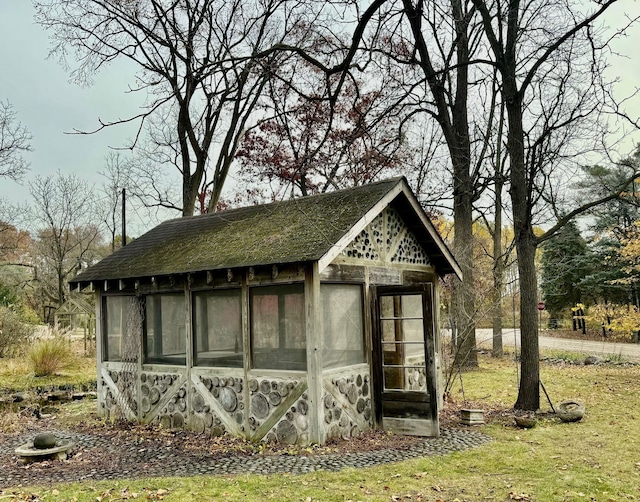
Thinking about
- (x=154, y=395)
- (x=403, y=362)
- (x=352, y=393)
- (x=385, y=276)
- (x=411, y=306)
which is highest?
(x=385, y=276)

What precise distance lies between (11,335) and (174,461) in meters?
14.0

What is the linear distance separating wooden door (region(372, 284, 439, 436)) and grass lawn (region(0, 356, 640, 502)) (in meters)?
1.07

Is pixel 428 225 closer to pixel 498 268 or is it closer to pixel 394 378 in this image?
pixel 394 378

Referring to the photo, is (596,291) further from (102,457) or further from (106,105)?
(102,457)

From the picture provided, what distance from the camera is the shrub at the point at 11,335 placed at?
18.5 meters

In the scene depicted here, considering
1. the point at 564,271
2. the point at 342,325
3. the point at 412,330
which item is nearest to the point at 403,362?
the point at 412,330

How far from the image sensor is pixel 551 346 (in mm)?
23453

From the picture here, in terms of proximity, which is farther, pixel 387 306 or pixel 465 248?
pixel 465 248

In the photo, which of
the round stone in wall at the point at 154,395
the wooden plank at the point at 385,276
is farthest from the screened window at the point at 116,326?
the wooden plank at the point at 385,276

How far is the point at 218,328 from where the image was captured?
8.85m

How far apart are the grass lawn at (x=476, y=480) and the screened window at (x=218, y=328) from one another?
2457 millimetres

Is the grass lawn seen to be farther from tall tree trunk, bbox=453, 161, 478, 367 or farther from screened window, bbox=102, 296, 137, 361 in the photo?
tall tree trunk, bbox=453, 161, 478, 367

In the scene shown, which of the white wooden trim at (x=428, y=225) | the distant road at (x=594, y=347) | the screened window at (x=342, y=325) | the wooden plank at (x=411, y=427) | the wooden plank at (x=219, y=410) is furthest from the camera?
the distant road at (x=594, y=347)

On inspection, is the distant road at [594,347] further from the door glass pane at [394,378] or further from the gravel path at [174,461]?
the gravel path at [174,461]
